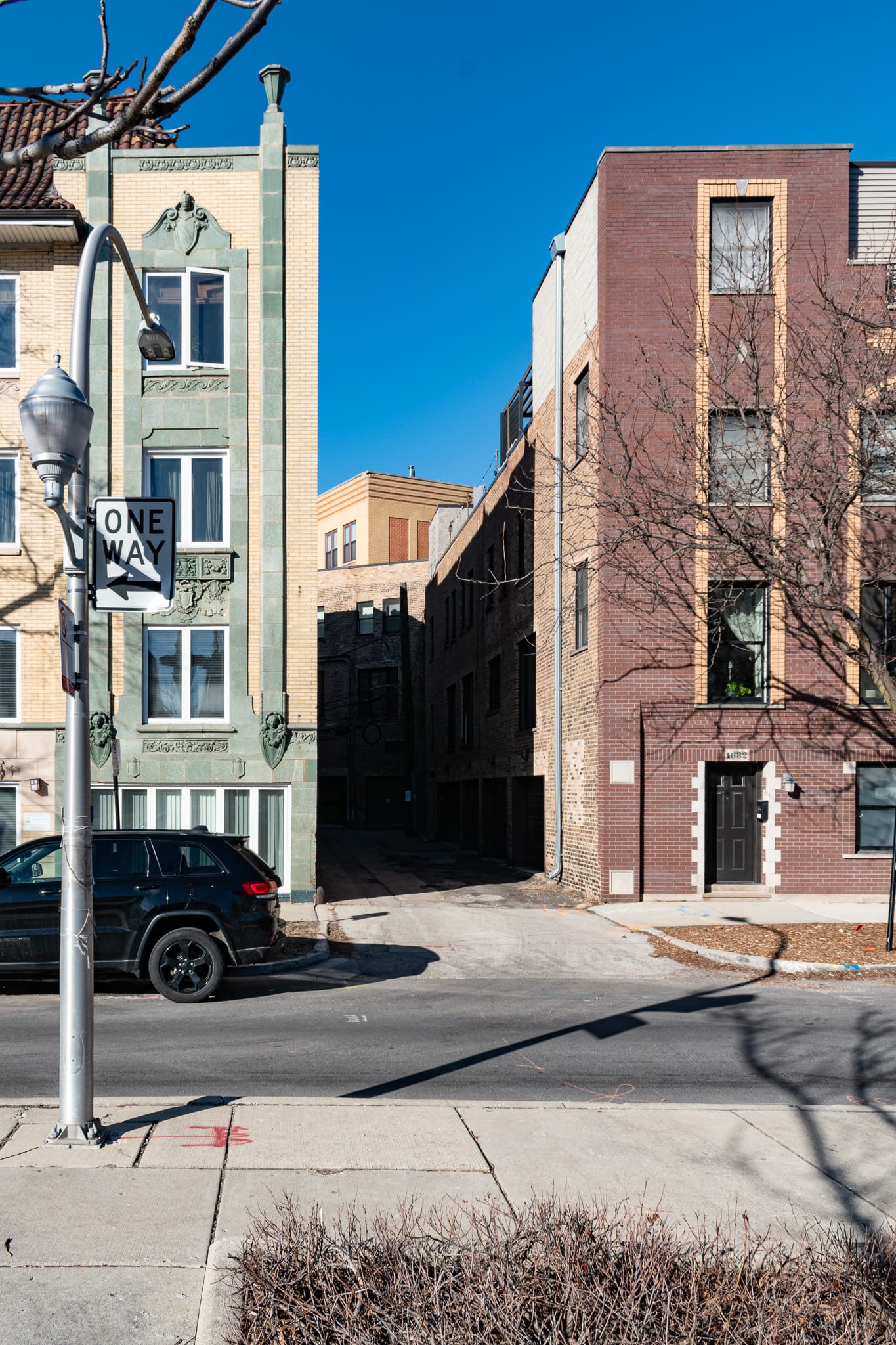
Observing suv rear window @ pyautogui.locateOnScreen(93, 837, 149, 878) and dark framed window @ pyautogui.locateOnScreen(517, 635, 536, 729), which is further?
dark framed window @ pyautogui.locateOnScreen(517, 635, 536, 729)

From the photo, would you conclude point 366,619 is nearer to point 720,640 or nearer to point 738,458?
point 720,640

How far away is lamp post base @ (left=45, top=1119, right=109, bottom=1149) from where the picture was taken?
20.1 ft

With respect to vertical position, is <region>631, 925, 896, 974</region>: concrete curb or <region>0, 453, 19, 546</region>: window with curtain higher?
<region>0, 453, 19, 546</region>: window with curtain

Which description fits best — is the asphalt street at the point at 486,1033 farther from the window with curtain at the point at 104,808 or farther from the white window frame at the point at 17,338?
the white window frame at the point at 17,338

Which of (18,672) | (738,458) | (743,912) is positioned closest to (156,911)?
(18,672)

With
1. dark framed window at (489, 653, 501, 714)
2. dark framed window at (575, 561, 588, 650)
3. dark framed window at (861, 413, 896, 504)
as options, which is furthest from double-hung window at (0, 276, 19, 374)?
dark framed window at (489, 653, 501, 714)

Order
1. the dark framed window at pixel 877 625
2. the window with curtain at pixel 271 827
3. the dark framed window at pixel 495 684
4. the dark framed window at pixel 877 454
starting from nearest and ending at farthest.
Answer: the dark framed window at pixel 877 454
the dark framed window at pixel 877 625
the window with curtain at pixel 271 827
the dark framed window at pixel 495 684

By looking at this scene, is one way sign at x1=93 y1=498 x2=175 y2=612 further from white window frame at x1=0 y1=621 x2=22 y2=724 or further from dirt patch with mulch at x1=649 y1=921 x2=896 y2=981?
white window frame at x1=0 y1=621 x2=22 y2=724

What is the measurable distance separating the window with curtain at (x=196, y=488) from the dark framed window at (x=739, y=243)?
9683 millimetres

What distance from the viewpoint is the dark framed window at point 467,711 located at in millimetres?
36562

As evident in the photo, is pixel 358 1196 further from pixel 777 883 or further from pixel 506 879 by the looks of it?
pixel 506 879

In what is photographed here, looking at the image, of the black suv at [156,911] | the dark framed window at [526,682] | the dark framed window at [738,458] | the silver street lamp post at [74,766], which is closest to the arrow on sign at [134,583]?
the silver street lamp post at [74,766]

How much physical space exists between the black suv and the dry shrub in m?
7.32

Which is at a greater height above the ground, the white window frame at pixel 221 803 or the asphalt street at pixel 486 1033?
the white window frame at pixel 221 803
